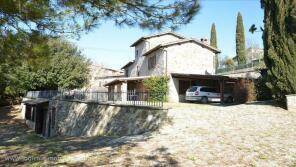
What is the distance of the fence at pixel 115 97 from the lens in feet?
48.7

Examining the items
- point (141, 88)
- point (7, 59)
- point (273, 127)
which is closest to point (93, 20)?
point (7, 59)

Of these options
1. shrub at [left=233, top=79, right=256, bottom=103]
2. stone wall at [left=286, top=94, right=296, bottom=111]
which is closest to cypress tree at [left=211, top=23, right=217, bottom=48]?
shrub at [left=233, top=79, right=256, bottom=103]

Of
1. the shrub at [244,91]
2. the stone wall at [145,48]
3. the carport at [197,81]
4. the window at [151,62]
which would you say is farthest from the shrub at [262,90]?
the stone wall at [145,48]

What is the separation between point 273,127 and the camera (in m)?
11.4

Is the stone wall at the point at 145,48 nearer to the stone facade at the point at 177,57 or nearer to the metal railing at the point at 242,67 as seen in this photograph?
the stone facade at the point at 177,57

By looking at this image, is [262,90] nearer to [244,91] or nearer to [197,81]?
[244,91]

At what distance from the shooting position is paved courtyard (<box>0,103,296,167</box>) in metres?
6.72

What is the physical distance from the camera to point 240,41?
39719mm

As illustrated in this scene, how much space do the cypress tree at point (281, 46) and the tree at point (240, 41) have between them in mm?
23265

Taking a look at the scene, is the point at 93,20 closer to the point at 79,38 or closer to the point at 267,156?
the point at 79,38

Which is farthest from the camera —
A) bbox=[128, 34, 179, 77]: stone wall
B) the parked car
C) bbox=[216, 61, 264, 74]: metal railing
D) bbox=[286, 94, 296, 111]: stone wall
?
bbox=[128, 34, 179, 77]: stone wall

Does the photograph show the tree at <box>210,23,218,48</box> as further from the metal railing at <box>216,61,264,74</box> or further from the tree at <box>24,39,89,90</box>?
the tree at <box>24,39,89,90</box>

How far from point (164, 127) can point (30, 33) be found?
6957 millimetres

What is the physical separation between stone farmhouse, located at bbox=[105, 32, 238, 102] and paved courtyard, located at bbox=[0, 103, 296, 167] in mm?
13763
